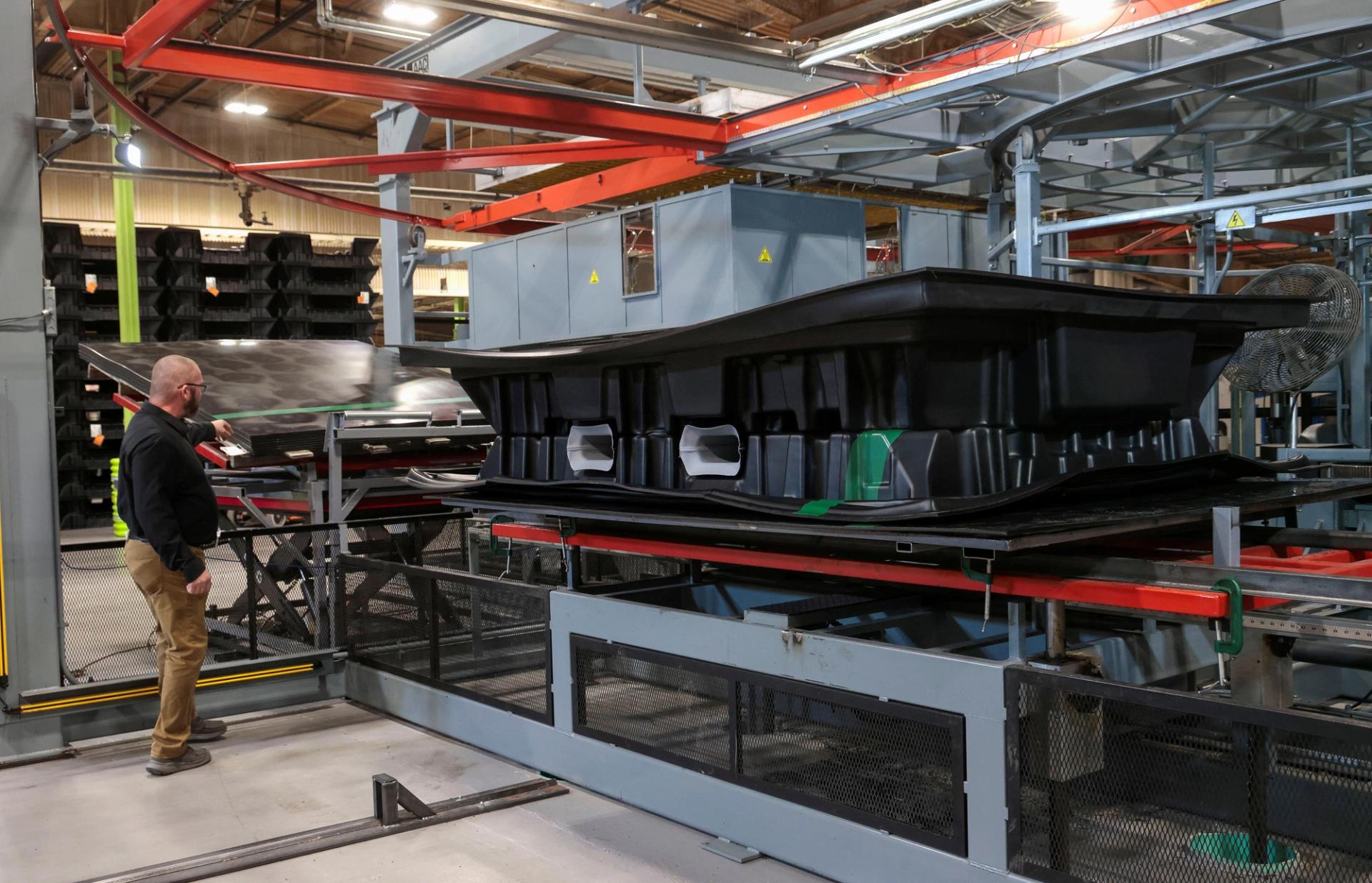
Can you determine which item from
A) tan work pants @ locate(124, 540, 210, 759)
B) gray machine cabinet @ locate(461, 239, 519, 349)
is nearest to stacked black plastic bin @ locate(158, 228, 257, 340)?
gray machine cabinet @ locate(461, 239, 519, 349)

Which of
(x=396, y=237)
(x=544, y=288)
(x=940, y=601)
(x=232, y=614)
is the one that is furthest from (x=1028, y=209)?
(x=232, y=614)

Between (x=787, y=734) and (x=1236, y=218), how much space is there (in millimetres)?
3992

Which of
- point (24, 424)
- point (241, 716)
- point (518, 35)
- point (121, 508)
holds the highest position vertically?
point (518, 35)

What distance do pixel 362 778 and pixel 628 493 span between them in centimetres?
160

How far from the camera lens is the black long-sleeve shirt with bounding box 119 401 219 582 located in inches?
171

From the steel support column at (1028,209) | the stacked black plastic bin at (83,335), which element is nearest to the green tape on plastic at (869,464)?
the steel support column at (1028,209)

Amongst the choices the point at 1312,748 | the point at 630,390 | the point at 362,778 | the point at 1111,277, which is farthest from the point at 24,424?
the point at 1111,277

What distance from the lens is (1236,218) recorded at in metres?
5.68

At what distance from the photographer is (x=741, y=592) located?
4406mm

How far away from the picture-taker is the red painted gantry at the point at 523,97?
478cm

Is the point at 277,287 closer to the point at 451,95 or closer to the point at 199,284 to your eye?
the point at 199,284

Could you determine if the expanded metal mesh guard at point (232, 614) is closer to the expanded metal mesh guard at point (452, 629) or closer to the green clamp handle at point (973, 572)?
the expanded metal mesh guard at point (452, 629)

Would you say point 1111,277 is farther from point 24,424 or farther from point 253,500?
point 24,424

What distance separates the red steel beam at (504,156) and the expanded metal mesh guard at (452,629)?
8.86 ft
